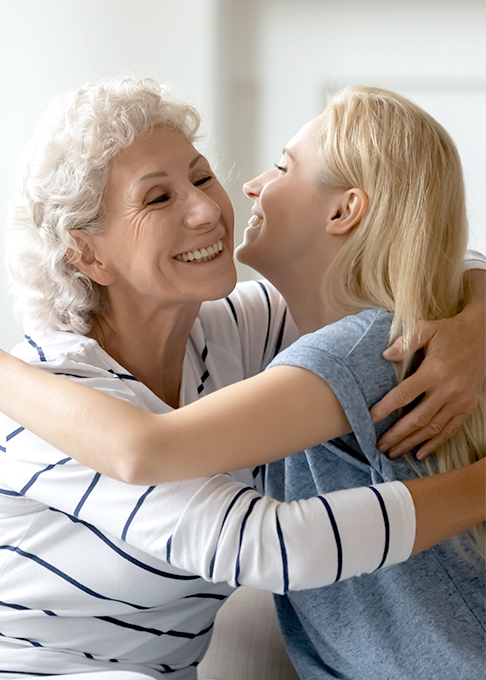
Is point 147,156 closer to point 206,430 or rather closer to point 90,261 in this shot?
point 90,261

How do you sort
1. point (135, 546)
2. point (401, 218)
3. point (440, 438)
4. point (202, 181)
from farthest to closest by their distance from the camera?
1. point (202, 181)
2. point (401, 218)
3. point (440, 438)
4. point (135, 546)

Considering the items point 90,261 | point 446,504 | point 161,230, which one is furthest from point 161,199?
point 446,504

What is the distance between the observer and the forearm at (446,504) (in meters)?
0.94

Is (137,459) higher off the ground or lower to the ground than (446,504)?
higher

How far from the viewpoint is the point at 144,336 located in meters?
1.29

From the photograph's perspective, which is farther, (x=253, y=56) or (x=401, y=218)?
(x=253, y=56)

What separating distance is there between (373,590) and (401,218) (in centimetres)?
67

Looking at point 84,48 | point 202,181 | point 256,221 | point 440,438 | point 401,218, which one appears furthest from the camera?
point 84,48

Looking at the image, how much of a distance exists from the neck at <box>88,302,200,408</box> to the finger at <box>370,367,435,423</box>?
457 millimetres

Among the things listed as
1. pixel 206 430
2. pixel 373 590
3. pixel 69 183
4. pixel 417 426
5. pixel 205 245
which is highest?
pixel 69 183

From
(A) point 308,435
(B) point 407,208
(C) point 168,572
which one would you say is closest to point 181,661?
(C) point 168,572

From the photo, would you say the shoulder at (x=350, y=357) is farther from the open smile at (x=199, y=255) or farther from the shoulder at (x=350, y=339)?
the open smile at (x=199, y=255)

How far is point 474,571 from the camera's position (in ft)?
3.56

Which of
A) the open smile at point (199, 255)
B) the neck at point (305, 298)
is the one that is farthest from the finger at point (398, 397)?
the open smile at point (199, 255)
